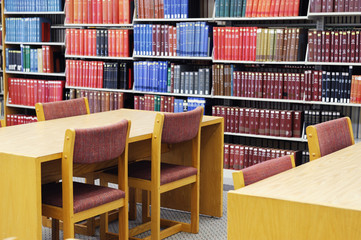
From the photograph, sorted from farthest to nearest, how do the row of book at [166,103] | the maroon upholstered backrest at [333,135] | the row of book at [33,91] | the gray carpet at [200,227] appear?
the row of book at [33,91], the row of book at [166,103], the gray carpet at [200,227], the maroon upholstered backrest at [333,135]

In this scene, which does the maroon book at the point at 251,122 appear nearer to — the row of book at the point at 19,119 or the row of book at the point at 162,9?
the row of book at the point at 162,9

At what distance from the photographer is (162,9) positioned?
215 inches

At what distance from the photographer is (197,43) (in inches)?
208

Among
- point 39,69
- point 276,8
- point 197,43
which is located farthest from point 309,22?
point 39,69

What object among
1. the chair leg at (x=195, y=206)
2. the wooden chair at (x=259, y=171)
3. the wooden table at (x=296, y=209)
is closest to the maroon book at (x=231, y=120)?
the chair leg at (x=195, y=206)

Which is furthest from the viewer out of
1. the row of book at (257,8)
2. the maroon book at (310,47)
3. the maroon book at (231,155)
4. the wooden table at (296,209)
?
the maroon book at (231,155)

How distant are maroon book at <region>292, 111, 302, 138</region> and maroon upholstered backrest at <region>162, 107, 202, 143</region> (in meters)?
1.67

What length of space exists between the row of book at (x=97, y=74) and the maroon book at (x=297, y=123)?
1717 millimetres

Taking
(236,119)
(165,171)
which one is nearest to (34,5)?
(236,119)

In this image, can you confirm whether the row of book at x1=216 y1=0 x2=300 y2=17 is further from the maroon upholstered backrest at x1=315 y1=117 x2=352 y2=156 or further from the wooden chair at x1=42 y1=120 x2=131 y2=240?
the wooden chair at x1=42 y1=120 x2=131 y2=240

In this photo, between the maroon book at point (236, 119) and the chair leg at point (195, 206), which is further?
the maroon book at point (236, 119)

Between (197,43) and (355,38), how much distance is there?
1.40m

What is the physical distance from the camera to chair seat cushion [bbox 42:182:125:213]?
2.82 m

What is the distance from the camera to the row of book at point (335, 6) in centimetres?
463
